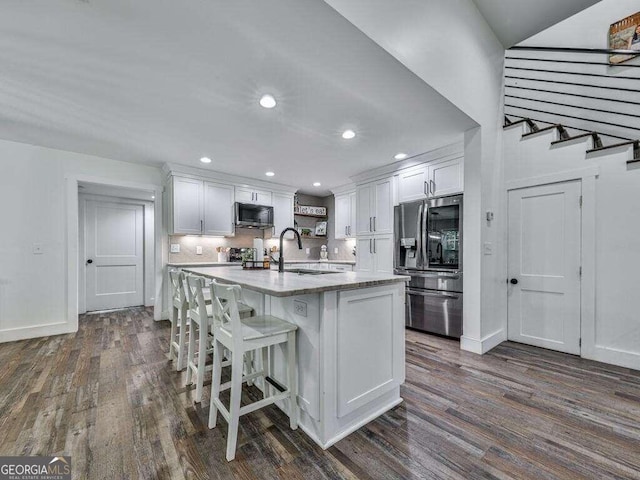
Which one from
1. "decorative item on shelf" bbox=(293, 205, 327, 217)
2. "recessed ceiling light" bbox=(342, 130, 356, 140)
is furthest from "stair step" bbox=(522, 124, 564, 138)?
"decorative item on shelf" bbox=(293, 205, 327, 217)

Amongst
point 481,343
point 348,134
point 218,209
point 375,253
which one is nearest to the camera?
point 481,343

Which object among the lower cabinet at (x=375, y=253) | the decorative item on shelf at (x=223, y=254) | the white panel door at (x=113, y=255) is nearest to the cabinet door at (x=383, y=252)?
the lower cabinet at (x=375, y=253)

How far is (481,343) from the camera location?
2.91 m

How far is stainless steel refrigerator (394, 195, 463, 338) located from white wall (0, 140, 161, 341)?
4668 mm

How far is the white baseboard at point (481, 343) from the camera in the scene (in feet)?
9.57

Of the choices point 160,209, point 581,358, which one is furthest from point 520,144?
point 160,209

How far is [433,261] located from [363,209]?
62.6 inches

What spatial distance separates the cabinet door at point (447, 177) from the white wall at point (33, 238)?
490 centimetres

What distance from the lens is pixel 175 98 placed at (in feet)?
8.07

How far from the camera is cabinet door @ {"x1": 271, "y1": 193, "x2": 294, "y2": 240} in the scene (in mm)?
5504

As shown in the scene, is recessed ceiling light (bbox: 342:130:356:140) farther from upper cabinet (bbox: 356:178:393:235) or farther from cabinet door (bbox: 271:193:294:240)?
cabinet door (bbox: 271:193:294:240)

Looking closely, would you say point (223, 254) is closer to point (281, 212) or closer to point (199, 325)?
point (281, 212)

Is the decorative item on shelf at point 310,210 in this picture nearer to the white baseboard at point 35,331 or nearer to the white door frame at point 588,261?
the white baseboard at point 35,331

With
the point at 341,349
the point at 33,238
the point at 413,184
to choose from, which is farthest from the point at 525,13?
the point at 33,238
